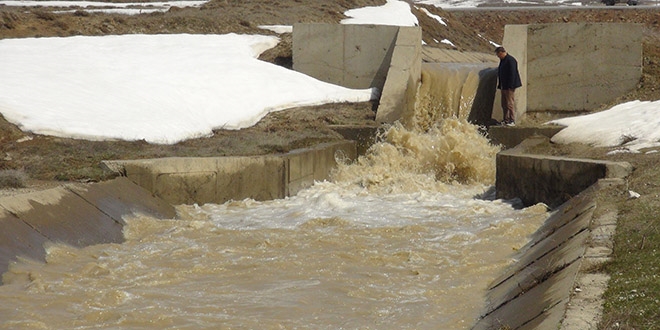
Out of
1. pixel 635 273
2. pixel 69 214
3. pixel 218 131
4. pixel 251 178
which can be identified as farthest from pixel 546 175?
pixel 635 273

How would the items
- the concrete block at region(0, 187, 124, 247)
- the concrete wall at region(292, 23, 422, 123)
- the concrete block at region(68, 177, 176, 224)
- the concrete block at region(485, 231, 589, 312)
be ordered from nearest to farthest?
the concrete block at region(485, 231, 589, 312), the concrete block at region(0, 187, 124, 247), the concrete block at region(68, 177, 176, 224), the concrete wall at region(292, 23, 422, 123)

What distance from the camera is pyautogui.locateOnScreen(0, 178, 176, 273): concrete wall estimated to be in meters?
9.79

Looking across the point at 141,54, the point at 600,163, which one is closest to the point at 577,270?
the point at 600,163

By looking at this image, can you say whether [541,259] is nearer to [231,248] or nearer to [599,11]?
[231,248]

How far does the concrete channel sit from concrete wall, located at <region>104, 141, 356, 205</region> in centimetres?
2

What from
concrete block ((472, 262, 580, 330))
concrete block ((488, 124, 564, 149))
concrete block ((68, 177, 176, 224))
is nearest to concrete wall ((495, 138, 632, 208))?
concrete block ((488, 124, 564, 149))

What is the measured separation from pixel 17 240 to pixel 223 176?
4930 millimetres

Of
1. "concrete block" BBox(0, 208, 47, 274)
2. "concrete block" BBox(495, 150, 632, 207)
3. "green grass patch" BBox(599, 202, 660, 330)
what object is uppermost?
"green grass patch" BBox(599, 202, 660, 330)

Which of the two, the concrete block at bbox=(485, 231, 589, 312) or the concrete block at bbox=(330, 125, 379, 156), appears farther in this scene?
the concrete block at bbox=(330, 125, 379, 156)

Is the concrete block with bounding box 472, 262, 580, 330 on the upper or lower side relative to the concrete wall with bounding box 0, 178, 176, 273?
upper

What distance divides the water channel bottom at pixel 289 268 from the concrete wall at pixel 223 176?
0.22 meters

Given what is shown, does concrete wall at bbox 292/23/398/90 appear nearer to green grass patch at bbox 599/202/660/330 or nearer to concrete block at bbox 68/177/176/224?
concrete block at bbox 68/177/176/224

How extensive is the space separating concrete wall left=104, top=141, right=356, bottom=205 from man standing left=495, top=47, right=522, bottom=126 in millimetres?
Answer: 4394

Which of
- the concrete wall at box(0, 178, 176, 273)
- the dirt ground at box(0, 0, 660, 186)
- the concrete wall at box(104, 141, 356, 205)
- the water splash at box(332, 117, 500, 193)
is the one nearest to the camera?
the concrete wall at box(0, 178, 176, 273)
